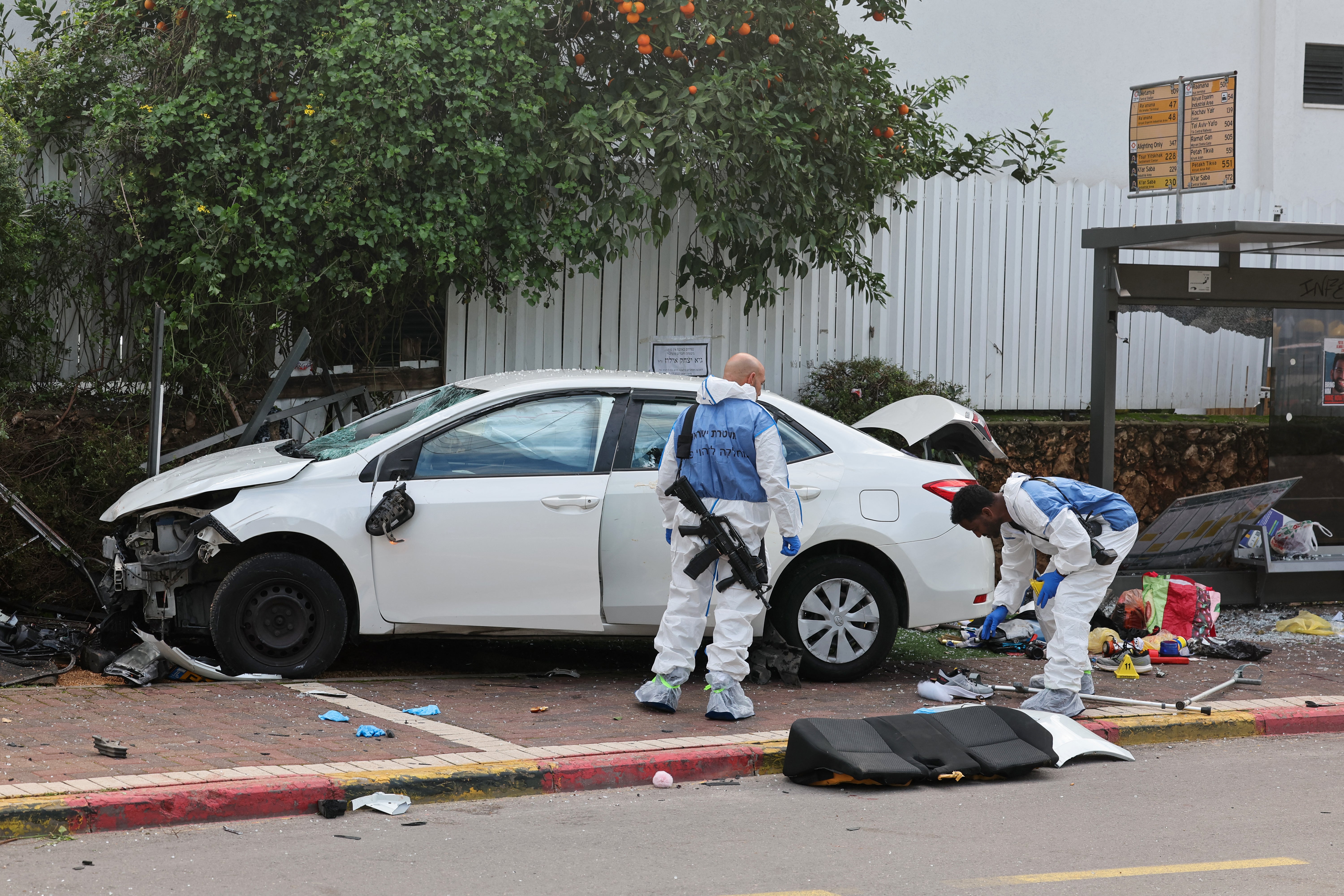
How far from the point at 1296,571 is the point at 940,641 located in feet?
10.6

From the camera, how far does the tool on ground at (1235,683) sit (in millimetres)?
7707

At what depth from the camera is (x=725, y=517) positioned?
271 inches

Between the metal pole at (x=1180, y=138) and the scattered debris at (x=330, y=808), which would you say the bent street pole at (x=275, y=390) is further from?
the metal pole at (x=1180, y=138)

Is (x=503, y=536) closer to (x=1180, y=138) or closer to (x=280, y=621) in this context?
(x=280, y=621)

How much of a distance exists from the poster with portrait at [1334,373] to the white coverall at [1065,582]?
5.29 metres

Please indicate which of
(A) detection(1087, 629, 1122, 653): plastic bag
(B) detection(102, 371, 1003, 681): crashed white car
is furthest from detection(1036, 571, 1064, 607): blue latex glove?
(A) detection(1087, 629, 1122, 653): plastic bag

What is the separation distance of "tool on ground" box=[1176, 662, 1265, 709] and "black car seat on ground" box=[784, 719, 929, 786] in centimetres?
224

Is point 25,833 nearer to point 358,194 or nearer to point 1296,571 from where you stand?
point 358,194

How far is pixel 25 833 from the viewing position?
497 centimetres

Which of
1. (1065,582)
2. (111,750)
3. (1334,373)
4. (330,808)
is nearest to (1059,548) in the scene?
(1065,582)

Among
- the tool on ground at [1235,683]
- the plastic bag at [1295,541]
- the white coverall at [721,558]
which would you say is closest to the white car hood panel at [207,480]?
the white coverall at [721,558]

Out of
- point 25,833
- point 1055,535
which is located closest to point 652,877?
point 25,833

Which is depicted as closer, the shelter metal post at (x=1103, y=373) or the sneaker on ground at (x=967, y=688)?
the sneaker on ground at (x=967, y=688)

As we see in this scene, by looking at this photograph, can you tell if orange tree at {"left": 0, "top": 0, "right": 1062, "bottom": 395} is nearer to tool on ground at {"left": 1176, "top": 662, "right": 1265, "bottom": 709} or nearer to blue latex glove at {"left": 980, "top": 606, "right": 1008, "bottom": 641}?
blue latex glove at {"left": 980, "top": 606, "right": 1008, "bottom": 641}
